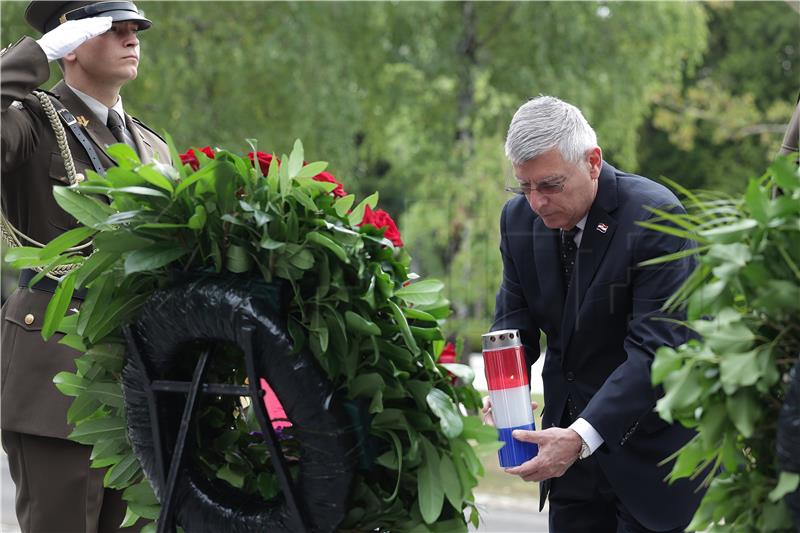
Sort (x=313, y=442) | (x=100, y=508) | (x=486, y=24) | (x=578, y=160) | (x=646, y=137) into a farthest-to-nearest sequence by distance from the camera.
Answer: (x=646, y=137)
(x=486, y=24)
(x=100, y=508)
(x=578, y=160)
(x=313, y=442)

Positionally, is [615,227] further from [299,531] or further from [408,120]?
[408,120]

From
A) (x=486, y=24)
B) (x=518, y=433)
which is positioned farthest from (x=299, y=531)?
(x=486, y=24)

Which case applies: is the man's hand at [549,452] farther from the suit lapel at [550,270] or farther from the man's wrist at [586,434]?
the suit lapel at [550,270]

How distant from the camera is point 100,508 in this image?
358 cm

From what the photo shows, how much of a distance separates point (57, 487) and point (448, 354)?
145 centimetres

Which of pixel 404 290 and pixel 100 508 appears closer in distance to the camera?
pixel 404 290

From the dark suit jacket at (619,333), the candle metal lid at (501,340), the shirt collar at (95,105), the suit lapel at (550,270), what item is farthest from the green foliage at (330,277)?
the shirt collar at (95,105)

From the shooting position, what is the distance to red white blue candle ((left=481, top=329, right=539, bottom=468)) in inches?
119

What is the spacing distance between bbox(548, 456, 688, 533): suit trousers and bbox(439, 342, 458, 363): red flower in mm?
873

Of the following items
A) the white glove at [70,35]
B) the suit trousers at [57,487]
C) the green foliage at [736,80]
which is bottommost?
the green foliage at [736,80]

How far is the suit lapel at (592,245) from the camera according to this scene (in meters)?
3.41

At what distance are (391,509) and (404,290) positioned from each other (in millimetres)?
544

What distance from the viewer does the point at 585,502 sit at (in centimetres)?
355

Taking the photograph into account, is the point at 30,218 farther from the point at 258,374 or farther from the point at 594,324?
the point at 594,324
